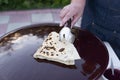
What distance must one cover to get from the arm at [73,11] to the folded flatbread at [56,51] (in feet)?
0.30

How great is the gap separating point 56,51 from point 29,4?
2.14m

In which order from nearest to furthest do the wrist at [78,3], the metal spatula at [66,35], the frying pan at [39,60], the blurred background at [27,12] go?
the frying pan at [39,60]
the metal spatula at [66,35]
the wrist at [78,3]
the blurred background at [27,12]

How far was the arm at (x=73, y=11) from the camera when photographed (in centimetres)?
91

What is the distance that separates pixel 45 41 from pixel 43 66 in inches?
5.1

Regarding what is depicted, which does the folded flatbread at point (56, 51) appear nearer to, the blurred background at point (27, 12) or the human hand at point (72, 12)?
the human hand at point (72, 12)

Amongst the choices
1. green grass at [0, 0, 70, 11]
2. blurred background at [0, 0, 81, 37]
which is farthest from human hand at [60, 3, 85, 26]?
green grass at [0, 0, 70, 11]

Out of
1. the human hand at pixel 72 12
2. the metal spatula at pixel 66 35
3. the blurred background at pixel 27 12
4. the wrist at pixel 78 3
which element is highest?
Result: the wrist at pixel 78 3

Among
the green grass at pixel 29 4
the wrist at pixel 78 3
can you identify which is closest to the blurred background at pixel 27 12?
the green grass at pixel 29 4

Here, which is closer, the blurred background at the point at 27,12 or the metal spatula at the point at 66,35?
the metal spatula at the point at 66,35

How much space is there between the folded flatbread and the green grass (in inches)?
79.6

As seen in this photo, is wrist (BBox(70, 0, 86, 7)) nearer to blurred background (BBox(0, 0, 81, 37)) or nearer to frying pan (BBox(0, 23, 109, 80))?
frying pan (BBox(0, 23, 109, 80))

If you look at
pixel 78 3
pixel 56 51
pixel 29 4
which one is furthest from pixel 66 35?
pixel 29 4

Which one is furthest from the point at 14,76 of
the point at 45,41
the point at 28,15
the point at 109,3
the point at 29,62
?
the point at 28,15

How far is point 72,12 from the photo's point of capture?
0.93 meters
